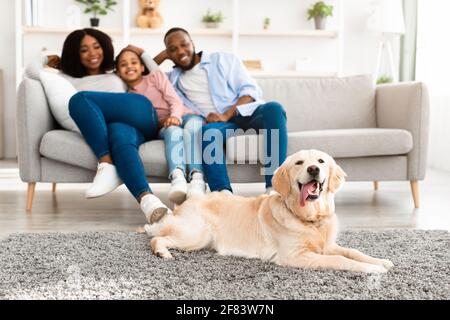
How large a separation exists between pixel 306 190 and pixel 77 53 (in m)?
1.97

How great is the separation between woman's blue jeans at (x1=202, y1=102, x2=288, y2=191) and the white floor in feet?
1.38

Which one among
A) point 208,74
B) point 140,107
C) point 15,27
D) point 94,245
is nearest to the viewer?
point 94,245

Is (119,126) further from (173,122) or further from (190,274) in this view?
(190,274)

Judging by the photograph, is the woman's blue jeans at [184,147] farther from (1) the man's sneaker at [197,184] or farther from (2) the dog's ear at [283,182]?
(2) the dog's ear at [283,182]

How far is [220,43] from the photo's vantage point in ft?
18.8

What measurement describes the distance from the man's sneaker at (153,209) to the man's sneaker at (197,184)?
0.67 feet

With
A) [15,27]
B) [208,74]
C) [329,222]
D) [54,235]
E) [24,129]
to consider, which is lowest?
[54,235]

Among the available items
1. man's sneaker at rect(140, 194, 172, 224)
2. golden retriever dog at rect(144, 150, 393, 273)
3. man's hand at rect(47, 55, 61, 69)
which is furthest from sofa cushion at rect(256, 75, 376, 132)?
golden retriever dog at rect(144, 150, 393, 273)

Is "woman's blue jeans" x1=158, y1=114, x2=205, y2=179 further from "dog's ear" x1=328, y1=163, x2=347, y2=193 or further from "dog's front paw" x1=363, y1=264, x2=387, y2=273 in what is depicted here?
"dog's front paw" x1=363, y1=264, x2=387, y2=273

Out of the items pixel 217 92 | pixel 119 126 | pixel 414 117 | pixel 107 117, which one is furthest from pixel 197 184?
pixel 414 117

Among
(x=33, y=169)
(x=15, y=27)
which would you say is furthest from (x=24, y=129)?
(x=15, y=27)
